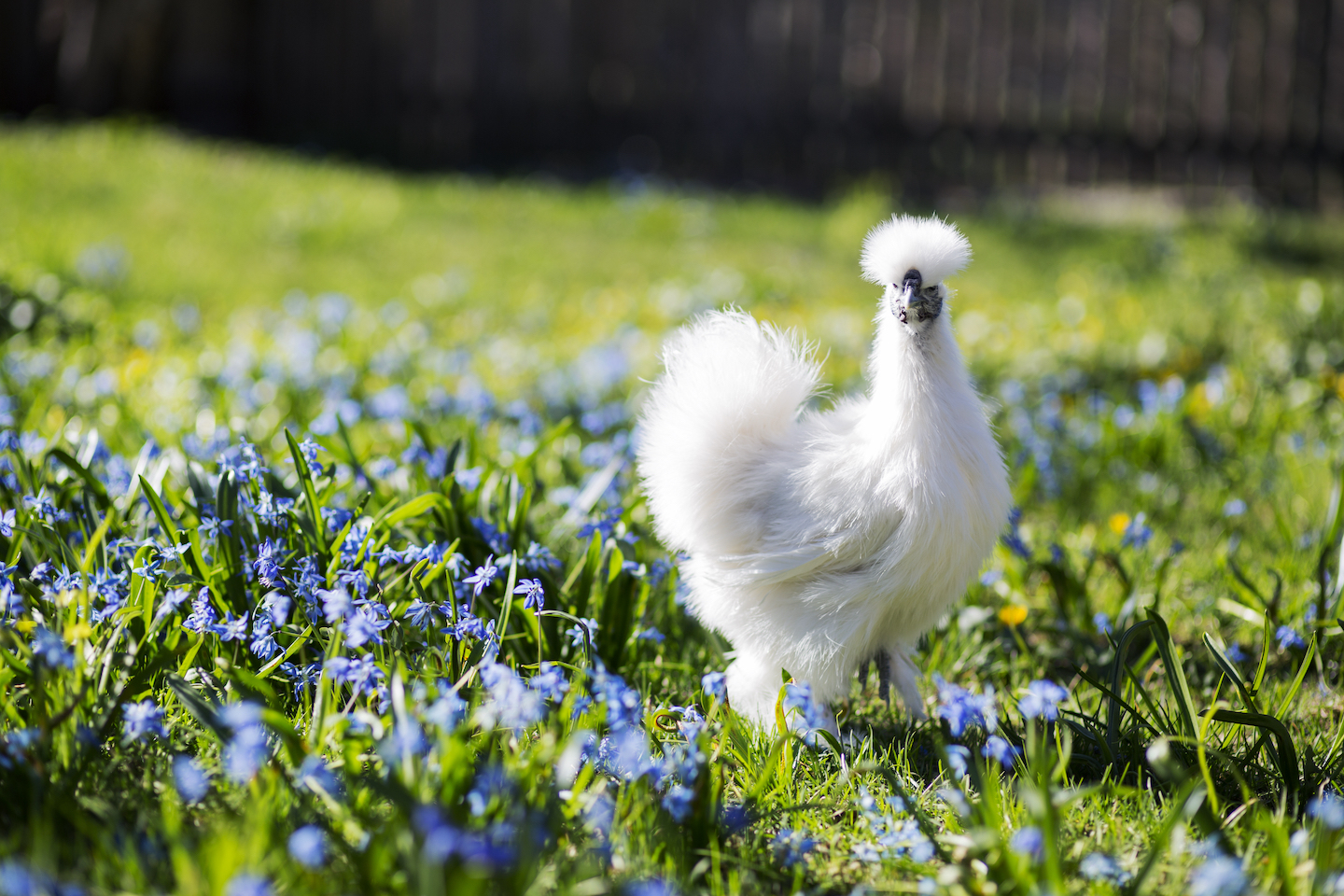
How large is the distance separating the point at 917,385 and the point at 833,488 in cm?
29

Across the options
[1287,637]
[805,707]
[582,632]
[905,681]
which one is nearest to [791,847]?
[805,707]

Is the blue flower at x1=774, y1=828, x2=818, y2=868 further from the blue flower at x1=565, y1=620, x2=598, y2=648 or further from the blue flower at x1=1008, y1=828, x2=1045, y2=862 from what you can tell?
the blue flower at x1=565, y1=620, x2=598, y2=648

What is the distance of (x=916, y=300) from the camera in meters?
2.21

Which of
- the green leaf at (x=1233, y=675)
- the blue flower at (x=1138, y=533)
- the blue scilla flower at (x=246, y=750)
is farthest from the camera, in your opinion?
the blue flower at (x=1138, y=533)

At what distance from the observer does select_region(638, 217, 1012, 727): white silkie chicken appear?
220cm

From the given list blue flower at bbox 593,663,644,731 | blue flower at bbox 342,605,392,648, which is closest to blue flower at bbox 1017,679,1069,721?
blue flower at bbox 593,663,644,731

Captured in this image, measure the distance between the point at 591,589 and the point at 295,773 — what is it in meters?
0.98

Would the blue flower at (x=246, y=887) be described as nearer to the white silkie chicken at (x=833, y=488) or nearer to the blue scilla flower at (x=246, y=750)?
the blue scilla flower at (x=246, y=750)

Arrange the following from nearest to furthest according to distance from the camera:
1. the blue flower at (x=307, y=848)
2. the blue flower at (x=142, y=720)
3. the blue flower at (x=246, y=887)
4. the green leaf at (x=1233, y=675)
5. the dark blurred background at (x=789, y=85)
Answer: the blue flower at (x=246, y=887) → the blue flower at (x=307, y=848) → the blue flower at (x=142, y=720) → the green leaf at (x=1233, y=675) → the dark blurred background at (x=789, y=85)

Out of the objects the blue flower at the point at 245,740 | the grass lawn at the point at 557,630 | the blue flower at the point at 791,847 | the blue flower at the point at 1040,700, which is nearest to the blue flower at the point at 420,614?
the grass lawn at the point at 557,630

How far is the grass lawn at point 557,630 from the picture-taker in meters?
1.72

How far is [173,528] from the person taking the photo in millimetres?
2393

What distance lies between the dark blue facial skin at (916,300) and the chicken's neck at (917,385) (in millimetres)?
23

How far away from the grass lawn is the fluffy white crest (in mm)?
853
